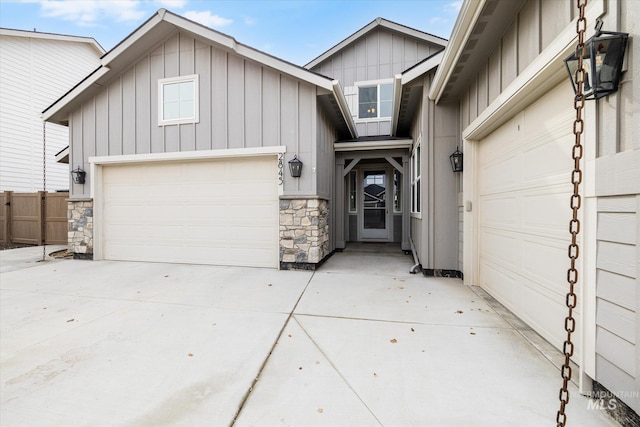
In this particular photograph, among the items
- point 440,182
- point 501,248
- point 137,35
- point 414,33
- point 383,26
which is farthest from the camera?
point 383,26

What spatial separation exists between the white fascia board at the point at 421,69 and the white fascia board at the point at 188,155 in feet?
7.80

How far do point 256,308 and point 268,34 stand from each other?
1085 centimetres

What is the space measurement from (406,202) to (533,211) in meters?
5.12

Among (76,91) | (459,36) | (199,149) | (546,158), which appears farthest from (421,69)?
(76,91)

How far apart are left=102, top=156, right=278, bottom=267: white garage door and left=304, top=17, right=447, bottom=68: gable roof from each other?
18.7 ft

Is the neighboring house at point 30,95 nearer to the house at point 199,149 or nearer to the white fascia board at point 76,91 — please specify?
the white fascia board at point 76,91

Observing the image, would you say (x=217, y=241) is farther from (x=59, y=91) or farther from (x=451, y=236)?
(x=59, y=91)

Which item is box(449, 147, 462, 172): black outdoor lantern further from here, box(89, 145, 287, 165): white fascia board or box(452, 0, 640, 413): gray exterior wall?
box(89, 145, 287, 165): white fascia board

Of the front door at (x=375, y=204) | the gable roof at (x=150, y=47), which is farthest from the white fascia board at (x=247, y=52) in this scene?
the front door at (x=375, y=204)

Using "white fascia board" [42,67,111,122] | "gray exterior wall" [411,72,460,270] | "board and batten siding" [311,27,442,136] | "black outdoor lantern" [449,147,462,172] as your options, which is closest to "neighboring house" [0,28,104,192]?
"white fascia board" [42,67,111,122]

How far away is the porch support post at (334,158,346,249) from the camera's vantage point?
7568 mm

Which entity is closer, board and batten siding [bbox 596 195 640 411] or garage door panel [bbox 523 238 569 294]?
board and batten siding [bbox 596 195 640 411]

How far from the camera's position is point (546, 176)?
2.47 m

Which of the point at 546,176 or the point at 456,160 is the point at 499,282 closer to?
the point at 546,176
